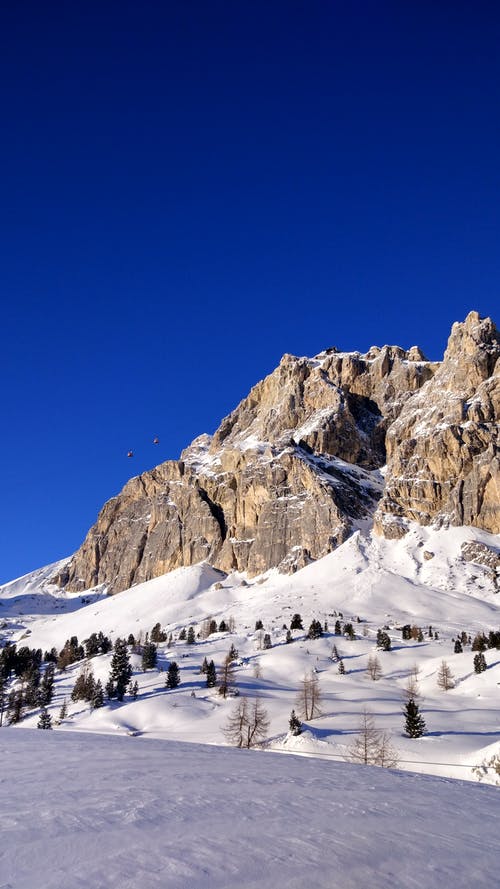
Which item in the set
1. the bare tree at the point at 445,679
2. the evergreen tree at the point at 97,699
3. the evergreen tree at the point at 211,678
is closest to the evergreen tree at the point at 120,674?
the evergreen tree at the point at 97,699

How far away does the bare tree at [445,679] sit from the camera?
68.7m

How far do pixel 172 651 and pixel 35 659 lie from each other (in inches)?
1265

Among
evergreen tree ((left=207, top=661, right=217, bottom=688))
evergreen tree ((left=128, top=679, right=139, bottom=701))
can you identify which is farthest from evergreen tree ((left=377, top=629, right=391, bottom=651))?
evergreen tree ((left=128, top=679, right=139, bottom=701))

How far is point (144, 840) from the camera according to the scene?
6906 millimetres

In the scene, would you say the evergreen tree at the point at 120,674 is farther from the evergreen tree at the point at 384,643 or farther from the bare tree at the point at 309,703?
the evergreen tree at the point at 384,643

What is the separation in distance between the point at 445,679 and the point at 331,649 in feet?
98.6

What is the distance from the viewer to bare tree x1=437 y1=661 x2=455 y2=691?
225 ft

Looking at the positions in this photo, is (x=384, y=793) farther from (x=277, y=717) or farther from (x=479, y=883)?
(x=277, y=717)

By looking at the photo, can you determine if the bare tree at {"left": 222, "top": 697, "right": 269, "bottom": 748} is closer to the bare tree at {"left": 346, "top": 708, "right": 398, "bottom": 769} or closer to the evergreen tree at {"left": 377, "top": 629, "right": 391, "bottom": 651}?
the bare tree at {"left": 346, "top": 708, "right": 398, "bottom": 769}

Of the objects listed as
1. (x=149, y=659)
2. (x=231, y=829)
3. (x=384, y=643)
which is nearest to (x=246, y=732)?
(x=231, y=829)

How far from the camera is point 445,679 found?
69.3 metres

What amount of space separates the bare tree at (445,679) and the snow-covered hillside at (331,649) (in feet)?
2.64

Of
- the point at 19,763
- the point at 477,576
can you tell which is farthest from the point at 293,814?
the point at 477,576

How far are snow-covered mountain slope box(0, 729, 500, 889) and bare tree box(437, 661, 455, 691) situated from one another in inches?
2460
